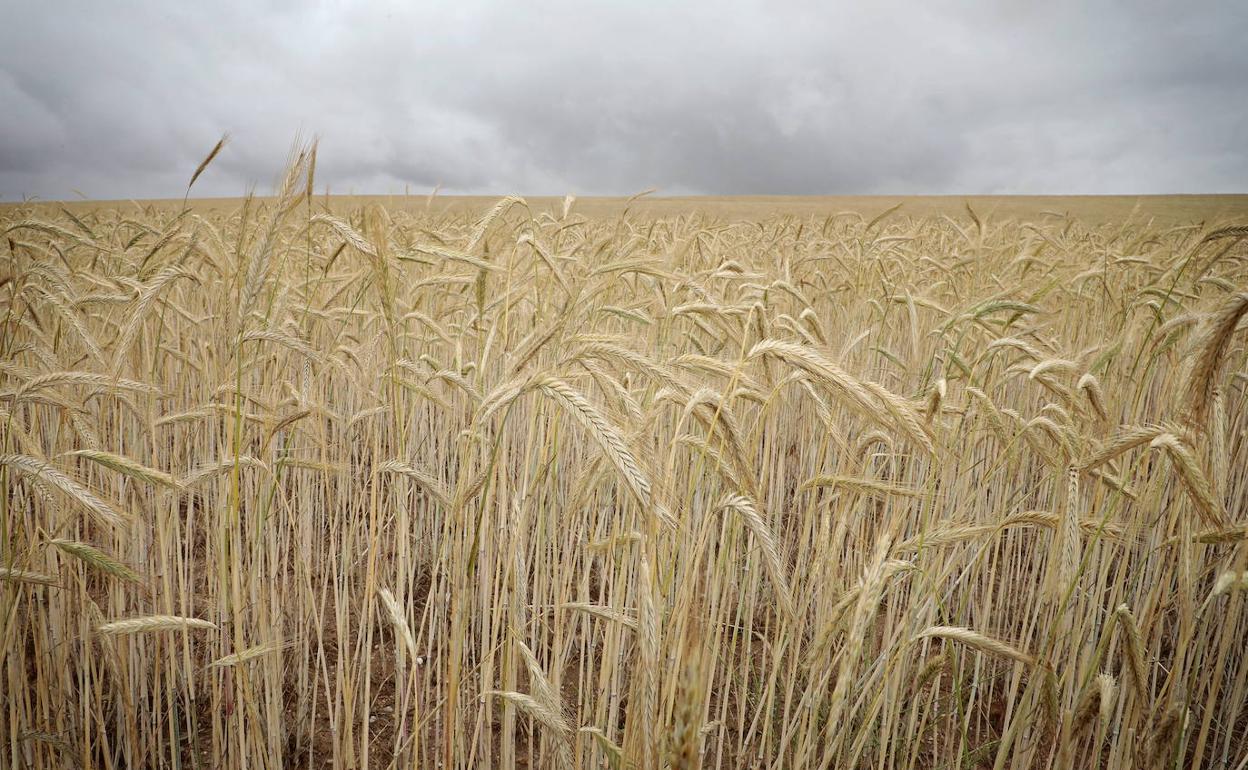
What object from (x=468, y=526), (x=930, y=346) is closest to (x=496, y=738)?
(x=468, y=526)

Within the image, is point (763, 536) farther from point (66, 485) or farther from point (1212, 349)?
point (66, 485)

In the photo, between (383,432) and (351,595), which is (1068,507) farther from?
(383,432)

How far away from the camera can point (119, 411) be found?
263 centimetres

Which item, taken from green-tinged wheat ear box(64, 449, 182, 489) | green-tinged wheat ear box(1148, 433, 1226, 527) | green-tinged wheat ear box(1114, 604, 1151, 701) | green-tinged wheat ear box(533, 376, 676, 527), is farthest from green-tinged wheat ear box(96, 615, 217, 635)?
green-tinged wheat ear box(1148, 433, 1226, 527)

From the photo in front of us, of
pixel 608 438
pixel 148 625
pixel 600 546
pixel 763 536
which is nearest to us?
pixel 608 438

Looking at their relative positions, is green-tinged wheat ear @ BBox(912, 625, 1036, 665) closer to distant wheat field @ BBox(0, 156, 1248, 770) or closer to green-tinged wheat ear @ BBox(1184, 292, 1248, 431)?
distant wheat field @ BBox(0, 156, 1248, 770)

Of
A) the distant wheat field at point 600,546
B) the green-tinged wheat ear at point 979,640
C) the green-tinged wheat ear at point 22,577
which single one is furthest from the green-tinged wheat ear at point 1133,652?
the green-tinged wheat ear at point 22,577

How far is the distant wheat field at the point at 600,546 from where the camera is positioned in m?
1.37

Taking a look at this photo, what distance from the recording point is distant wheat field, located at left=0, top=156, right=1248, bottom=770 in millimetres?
1370

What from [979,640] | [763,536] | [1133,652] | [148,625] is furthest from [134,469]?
[1133,652]

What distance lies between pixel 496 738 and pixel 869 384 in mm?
2055

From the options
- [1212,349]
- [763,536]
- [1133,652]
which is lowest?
[1133,652]

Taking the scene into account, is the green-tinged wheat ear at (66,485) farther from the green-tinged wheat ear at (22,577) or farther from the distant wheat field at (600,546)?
the green-tinged wheat ear at (22,577)

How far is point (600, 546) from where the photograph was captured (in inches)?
64.6
